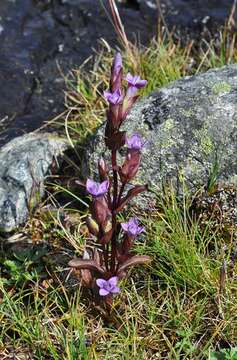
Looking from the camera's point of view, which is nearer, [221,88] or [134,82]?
[134,82]

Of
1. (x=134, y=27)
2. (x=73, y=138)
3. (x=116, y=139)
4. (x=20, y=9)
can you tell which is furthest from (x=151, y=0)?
(x=116, y=139)

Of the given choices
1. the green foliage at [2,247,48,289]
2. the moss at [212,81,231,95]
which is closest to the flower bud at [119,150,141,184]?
the green foliage at [2,247,48,289]

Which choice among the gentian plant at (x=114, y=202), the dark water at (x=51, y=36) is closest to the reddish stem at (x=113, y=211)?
the gentian plant at (x=114, y=202)

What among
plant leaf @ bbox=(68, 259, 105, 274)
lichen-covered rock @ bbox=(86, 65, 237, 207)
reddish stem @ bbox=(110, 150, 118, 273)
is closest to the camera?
reddish stem @ bbox=(110, 150, 118, 273)

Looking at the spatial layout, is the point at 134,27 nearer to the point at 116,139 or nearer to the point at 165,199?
the point at 165,199

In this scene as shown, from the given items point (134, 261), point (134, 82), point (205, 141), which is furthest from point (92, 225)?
point (205, 141)

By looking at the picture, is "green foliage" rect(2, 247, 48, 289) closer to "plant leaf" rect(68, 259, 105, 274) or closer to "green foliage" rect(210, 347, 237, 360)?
"plant leaf" rect(68, 259, 105, 274)

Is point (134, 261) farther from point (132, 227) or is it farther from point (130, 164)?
point (130, 164)

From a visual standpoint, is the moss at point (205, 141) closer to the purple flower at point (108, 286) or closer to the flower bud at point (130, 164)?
the flower bud at point (130, 164)
